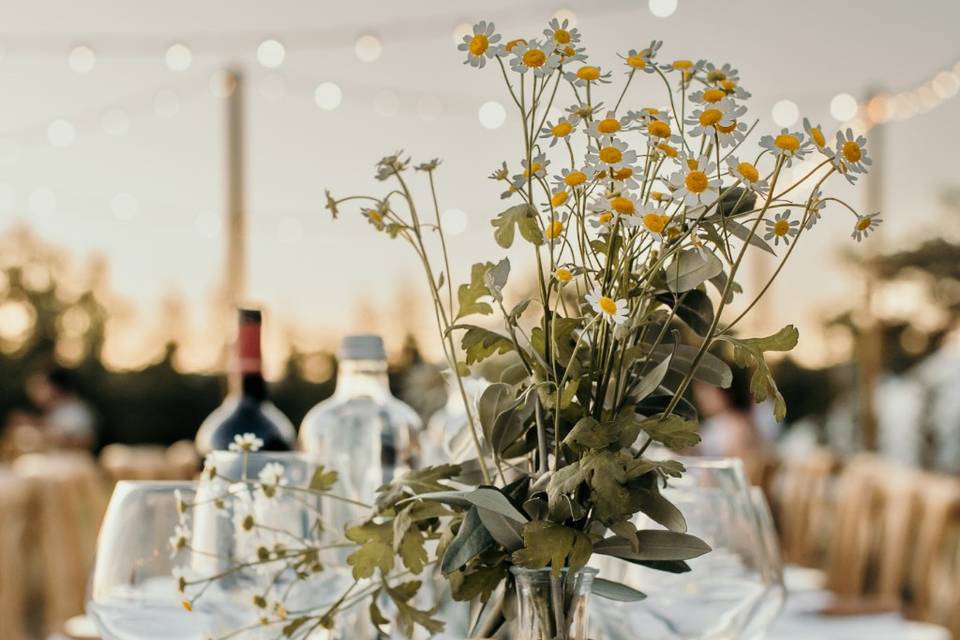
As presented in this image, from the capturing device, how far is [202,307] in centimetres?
920

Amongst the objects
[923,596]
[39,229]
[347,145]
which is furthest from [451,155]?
[923,596]

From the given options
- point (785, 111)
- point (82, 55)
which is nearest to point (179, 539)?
point (82, 55)

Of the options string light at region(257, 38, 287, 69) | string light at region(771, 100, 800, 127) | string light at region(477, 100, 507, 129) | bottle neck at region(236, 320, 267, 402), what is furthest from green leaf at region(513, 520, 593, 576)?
string light at region(771, 100, 800, 127)

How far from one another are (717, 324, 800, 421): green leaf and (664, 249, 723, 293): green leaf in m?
0.03

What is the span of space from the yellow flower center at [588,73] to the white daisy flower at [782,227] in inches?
4.6

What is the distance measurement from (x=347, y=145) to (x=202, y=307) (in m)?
1.62

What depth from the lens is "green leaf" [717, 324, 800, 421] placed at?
0.65 m

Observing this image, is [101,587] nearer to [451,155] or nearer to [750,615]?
[750,615]

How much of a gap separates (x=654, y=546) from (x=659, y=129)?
22cm

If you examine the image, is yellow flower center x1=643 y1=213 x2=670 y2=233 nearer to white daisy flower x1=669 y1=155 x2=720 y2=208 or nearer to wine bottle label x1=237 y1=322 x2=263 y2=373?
white daisy flower x1=669 y1=155 x2=720 y2=208

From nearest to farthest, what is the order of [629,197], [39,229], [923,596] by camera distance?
[629,197], [923,596], [39,229]

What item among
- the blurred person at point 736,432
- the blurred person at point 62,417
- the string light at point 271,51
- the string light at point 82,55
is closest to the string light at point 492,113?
the string light at point 271,51

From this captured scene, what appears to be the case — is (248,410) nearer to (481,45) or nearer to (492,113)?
(481,45)

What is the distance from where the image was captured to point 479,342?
0.72m
